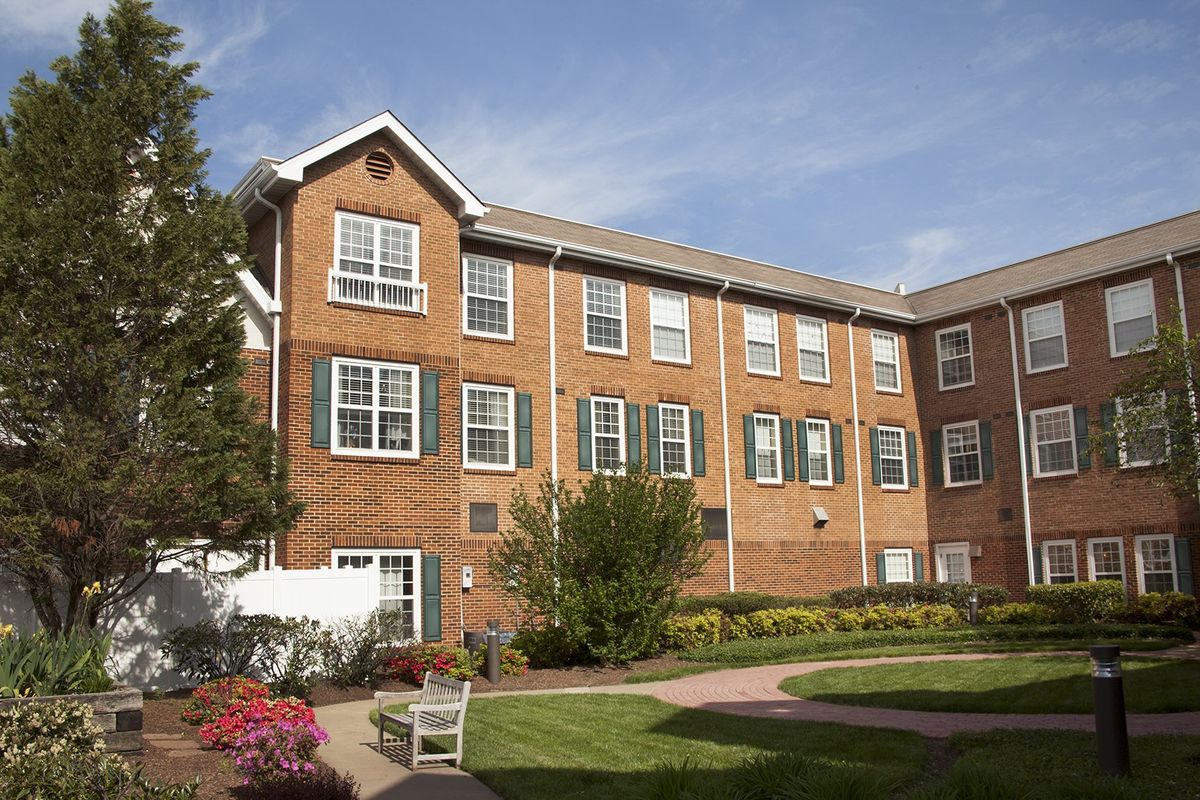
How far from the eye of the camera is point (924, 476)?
29375mm

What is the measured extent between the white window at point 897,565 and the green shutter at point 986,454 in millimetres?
2924

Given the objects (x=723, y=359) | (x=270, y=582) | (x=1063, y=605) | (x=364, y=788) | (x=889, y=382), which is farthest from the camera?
(x=889, y=382)

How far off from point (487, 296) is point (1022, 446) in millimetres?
14461

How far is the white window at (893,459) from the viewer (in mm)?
28484

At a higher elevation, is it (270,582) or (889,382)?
(889,382)

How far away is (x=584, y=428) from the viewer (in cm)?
2277

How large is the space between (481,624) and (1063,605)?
13.2 meters

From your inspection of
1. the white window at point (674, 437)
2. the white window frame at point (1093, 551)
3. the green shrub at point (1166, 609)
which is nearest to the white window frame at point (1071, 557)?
the white window frame at point (1093, 551)

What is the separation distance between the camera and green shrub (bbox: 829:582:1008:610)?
24875 millimetres

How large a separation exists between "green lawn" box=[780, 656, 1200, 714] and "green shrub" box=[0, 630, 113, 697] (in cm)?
894

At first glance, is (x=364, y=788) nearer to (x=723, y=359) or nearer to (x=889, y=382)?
(x=723, y=359)

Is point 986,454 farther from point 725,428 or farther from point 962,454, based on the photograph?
point 725,428

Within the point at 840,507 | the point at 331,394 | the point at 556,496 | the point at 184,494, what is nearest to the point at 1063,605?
the point at 840,507

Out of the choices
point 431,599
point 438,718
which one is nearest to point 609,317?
point 431,599
